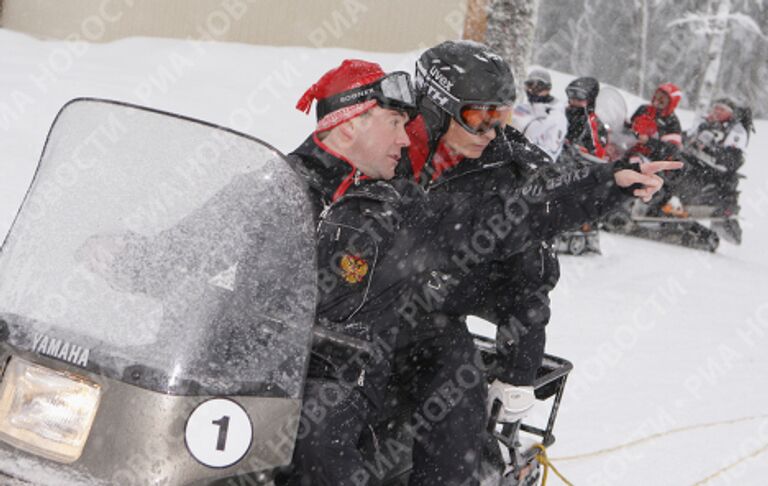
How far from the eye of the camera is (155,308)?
6.63 feet

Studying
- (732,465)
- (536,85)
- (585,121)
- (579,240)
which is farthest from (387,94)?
(585,121)

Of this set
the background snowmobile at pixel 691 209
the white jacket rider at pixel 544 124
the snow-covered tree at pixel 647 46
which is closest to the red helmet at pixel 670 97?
the background snowmobile at pixel 691 209

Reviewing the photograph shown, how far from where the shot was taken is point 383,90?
266cm

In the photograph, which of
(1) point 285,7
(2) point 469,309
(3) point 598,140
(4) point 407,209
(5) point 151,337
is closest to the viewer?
(5) point 151,337

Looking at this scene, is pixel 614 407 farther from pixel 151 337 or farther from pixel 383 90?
pixel 151 337

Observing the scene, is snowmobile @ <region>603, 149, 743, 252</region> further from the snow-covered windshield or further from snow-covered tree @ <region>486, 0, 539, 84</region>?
the snow-covered windshield

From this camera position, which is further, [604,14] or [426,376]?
[604,14]

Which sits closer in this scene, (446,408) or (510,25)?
(446,408)

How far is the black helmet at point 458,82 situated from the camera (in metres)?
3.25

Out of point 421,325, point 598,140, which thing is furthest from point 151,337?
point 598,140

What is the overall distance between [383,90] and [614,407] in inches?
155

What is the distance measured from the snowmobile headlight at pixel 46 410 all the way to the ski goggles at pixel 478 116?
1.69m

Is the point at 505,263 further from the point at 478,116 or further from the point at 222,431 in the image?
the point at 222,431

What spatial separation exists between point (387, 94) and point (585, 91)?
942 centimetres
